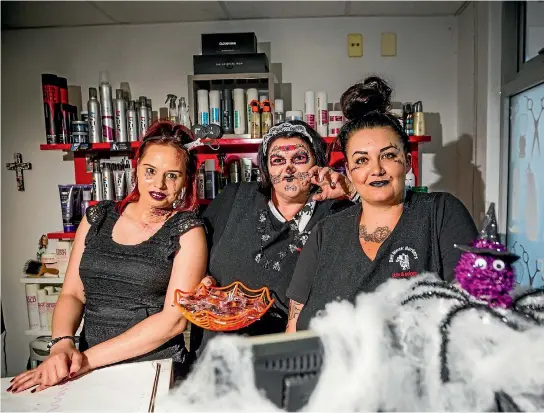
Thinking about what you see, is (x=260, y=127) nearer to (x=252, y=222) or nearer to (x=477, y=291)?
(x=252, y=222)

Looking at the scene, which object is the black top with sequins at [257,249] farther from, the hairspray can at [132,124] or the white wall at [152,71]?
the white wall at [152,71]

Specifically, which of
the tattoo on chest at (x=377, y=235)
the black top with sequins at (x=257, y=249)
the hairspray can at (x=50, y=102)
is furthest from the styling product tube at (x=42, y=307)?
the tattoo on chest at (x=377, y=235)

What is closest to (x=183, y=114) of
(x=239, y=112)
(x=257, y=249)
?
(x=239, y=112)

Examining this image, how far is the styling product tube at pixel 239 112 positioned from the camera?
96.2 inches

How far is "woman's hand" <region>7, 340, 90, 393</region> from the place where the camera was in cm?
103

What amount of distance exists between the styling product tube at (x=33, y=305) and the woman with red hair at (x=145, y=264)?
143 cm

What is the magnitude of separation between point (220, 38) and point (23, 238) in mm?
1896

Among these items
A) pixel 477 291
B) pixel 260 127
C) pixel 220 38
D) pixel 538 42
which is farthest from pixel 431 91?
pixel 477 291

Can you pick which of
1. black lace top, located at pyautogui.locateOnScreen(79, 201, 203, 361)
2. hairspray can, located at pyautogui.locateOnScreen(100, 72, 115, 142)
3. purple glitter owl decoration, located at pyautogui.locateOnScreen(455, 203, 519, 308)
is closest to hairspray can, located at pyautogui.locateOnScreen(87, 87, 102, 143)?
hairspray can, located at pyautogui.locateOnScreen(100, 72, 115, 142)

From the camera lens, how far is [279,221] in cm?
157

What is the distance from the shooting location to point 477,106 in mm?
2318

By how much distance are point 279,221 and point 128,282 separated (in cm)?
56

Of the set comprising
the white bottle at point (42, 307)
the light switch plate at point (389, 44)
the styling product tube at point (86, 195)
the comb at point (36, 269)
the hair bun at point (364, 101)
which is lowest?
the white bottle at point (42, 307)

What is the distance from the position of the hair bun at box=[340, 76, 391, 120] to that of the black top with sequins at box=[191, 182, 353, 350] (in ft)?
1.48
